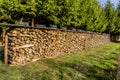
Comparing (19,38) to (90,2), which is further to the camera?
(90,2)

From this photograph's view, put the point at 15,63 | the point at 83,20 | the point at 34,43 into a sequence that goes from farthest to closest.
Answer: the point at 83,20 → the point at 34,43 → the point at 15,63

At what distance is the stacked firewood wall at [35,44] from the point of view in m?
10.7

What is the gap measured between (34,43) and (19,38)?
136cm

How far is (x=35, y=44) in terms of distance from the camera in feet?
40.3

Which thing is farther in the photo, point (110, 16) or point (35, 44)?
point (110, 16)

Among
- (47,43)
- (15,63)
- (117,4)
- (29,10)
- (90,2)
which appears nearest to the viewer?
(15,63)

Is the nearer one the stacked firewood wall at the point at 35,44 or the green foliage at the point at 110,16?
the stacked firewood wall at the point at 35,44

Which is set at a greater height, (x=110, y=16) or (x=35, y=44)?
(x=110, y=16)

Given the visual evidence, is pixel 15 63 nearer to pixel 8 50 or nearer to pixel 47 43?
pixel 8 50

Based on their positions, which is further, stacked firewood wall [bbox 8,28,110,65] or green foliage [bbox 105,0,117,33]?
green foliage [bbox 105,0,117,33]

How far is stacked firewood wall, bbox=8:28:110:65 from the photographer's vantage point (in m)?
10.7

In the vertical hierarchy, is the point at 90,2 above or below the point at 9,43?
above

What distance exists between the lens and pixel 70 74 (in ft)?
31.6

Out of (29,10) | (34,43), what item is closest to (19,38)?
(34,43)
